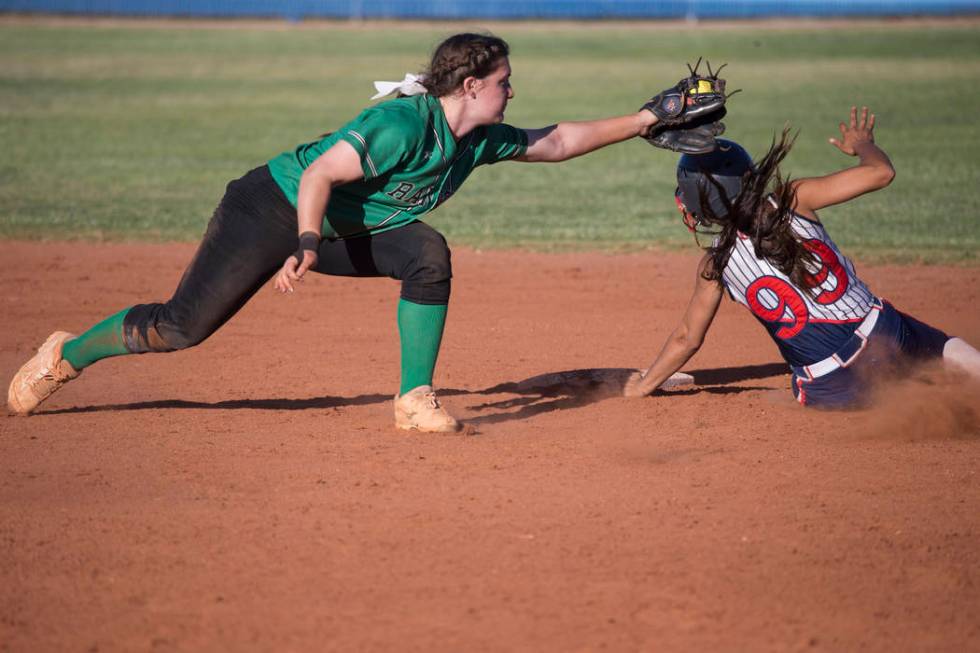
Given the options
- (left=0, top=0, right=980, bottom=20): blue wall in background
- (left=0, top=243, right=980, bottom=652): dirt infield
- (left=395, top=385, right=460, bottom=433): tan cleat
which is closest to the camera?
(left=0, top=243, right=980, bottom=652): dirt infield

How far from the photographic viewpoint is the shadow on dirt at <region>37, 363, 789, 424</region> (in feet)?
19.1

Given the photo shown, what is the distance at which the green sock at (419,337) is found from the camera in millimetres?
5117

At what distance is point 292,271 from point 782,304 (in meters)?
2.03

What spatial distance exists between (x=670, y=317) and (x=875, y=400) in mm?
2632

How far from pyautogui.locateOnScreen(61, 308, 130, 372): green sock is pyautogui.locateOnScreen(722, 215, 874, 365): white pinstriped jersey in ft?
8.63

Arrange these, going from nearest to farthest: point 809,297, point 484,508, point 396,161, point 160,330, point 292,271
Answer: point 484,508
point 292,271
point 396,161
point 809,297
point 160,330

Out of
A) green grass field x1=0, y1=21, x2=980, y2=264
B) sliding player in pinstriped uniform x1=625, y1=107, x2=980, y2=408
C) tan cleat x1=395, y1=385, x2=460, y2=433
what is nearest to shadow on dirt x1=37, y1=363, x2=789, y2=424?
tan cleat x1=395, y1=385, x2=460, y2=433

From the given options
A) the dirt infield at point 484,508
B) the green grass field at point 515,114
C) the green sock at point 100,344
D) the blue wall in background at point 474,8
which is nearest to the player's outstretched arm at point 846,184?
the dirt infield at point 484,508

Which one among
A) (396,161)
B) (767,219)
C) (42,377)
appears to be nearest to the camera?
(396,161)

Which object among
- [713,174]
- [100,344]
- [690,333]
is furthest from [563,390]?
[100,344]

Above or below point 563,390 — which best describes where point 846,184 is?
above

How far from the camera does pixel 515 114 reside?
1969 cm

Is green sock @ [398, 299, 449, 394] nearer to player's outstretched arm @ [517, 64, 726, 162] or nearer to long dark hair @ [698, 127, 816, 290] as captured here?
player's outstretched arm @ [517, 64, 726, 162]

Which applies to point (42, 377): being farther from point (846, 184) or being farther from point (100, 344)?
point (846, 184)
